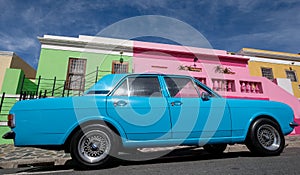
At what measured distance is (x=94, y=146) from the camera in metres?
2.81

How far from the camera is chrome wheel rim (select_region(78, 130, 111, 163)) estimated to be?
9.13 feet

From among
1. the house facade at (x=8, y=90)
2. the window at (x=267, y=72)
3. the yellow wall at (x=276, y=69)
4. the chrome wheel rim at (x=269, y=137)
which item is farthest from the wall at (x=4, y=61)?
the window at (x=267, y=72)

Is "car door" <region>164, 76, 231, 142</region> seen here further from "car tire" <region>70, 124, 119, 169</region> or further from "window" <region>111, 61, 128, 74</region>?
"window" <region>111, 61, 128, 74</region>

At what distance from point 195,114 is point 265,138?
1.72 m

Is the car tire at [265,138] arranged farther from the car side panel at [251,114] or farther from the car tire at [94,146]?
the car tire at [94,146]

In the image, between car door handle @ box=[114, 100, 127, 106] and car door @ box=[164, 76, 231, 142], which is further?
car door @ box=[164, 76, 231, 142]

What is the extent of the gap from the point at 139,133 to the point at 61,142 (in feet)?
4.16

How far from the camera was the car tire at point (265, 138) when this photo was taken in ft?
11.3

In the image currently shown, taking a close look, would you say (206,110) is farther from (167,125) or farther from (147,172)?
(147,172)

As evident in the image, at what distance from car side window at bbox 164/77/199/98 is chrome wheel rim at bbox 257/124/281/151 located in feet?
5.25

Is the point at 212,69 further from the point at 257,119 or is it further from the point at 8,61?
the point at 8,61

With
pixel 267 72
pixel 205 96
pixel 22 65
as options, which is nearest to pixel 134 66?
pixel 205 96

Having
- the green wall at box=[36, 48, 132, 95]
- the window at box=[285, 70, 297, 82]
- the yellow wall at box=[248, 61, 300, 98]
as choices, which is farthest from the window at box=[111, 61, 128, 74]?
the window at box=[285, 70, 297, 82]

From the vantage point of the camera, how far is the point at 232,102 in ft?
11.9
